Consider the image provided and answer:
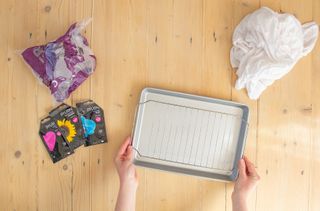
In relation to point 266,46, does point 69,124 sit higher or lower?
lower

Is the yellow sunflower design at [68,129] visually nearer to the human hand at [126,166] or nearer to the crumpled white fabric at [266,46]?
the human hand at [126,166]

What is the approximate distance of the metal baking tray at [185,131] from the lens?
98 centimetres

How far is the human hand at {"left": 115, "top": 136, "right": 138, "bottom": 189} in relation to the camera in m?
0.95

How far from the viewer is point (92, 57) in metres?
0.96

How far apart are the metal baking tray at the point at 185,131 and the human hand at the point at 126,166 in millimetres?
23

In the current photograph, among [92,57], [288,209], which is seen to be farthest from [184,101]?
[288,209]

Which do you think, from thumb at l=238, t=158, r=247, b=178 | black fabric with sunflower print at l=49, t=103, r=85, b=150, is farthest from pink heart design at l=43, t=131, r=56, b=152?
thumb at l=238, t=158, r=247, b=178

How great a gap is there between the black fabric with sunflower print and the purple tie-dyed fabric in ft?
0.13

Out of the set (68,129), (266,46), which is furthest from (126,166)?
(266,46)

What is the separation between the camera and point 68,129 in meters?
0.96

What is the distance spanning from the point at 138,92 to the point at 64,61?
0.24 metres

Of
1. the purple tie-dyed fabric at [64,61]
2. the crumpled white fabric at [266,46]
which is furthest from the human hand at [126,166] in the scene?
the crumpled white fabric at [266,46]

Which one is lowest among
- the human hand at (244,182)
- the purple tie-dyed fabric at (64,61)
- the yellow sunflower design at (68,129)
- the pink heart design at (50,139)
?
the human hand at (244,182)

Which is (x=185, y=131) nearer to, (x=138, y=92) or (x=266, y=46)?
(x=138, y=92)
